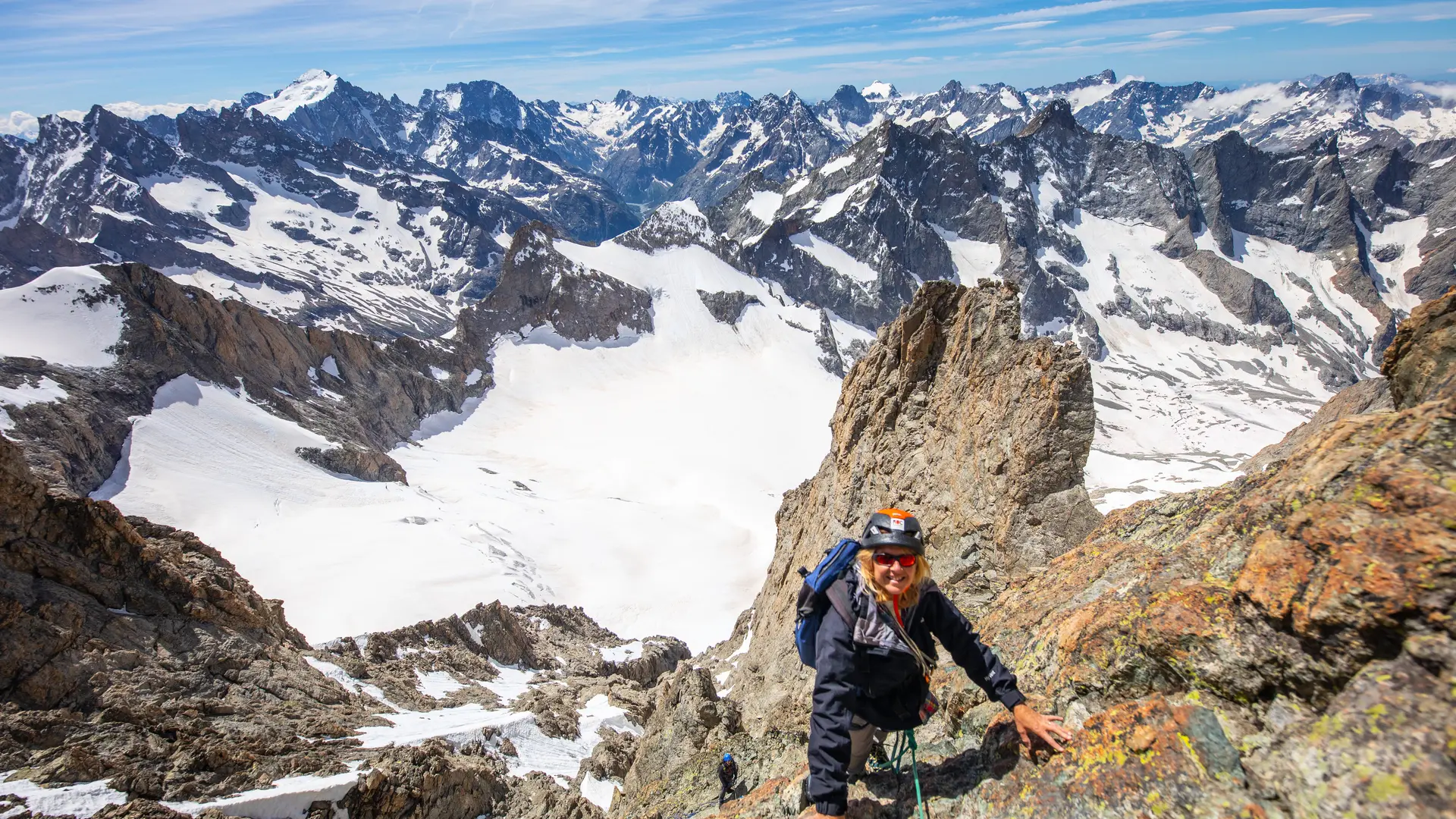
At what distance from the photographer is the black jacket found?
4828 mm

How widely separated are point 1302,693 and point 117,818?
59.8 ft

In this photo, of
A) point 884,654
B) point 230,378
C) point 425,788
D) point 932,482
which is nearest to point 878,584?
point 884,654

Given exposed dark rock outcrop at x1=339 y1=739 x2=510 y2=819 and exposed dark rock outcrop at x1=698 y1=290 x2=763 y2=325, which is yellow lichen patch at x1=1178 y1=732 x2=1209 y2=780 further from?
exposed dark rock outcrop at x1=698 y1=290 x2=763 y2=325

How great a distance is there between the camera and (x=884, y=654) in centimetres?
498

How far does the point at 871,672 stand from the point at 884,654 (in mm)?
189

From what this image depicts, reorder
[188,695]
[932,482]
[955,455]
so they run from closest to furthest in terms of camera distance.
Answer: [955,455] < [932,482] < [188,695]

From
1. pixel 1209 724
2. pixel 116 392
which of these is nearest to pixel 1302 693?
pixel 1209 724

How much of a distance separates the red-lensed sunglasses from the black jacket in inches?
11.1

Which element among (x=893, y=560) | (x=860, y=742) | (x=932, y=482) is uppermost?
(x=893, y=560)

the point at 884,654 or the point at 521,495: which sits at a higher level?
the point at 884,654

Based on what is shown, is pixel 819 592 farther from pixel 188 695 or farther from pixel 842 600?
pixel 188 695

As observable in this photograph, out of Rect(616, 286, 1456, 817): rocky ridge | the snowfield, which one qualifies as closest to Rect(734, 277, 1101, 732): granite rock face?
Rect(616, 286, 1456, 817): rocky ridge

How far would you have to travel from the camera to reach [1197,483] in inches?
3600

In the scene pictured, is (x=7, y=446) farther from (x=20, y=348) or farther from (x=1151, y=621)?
(x=20, y=348)
